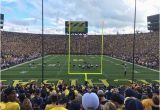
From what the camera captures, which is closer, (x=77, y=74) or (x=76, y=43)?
(x=77, y=74)

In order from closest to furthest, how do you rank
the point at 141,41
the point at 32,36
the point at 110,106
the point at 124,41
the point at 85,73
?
1. the point at 110,106
2. the point at 85,73
3. the point at 141,41
4. the point at 124,41
5. the point at 32,36

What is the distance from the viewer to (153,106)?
6805 mm

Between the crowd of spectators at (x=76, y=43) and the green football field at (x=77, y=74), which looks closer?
the green football field at (x=77, y=74)

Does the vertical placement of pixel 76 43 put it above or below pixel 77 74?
above

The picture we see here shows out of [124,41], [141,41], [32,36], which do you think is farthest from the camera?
[32,36]

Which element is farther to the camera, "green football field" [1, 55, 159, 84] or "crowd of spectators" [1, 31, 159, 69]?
"crowd of spectators" [1, 31, 159, 69]

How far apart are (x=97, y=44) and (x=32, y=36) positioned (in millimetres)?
16178

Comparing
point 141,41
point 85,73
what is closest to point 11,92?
point 85,73

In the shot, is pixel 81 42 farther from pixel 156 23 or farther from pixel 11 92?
pixel 11 92

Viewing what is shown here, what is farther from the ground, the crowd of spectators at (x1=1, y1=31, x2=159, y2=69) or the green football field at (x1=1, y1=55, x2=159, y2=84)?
the crowd of spectators at (x1=1, y1=31, x2=159, y2=69)

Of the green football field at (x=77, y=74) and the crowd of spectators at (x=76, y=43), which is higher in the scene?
the crowd of spectators at (x=76, y=43)

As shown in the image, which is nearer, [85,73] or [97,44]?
[85,73]

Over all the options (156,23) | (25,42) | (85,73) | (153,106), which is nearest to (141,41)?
(156,23)

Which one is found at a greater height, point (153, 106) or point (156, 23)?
point (156, 23)
